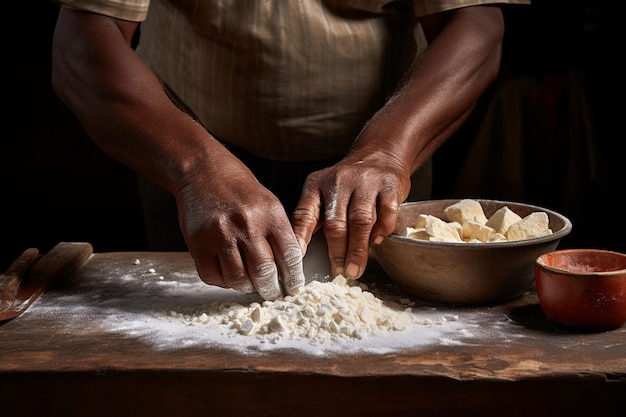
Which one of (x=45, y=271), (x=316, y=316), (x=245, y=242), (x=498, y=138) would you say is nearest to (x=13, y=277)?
(x=45, y=271)

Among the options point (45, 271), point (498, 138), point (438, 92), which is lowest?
point (498, 138)

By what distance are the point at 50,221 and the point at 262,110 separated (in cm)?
276

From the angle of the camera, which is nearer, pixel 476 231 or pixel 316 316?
pixel 316 316

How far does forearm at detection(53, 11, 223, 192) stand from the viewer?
1.59m

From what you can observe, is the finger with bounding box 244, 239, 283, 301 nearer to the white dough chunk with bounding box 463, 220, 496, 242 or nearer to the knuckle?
the knuckle

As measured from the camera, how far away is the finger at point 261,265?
1.39 m

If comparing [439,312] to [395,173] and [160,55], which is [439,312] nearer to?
[395,173]

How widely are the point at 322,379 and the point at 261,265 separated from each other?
0.93 ft

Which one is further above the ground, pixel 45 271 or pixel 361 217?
pixel 361 217

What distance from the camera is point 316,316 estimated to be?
4.47 feet

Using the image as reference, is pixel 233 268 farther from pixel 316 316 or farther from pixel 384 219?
pixel 384 219

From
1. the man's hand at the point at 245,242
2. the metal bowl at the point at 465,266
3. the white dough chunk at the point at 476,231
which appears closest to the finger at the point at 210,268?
the man's hand at the point at 245,242

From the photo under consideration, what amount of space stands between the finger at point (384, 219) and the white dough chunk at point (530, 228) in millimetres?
223

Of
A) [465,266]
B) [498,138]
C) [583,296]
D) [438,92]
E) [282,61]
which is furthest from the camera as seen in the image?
[498,138]
